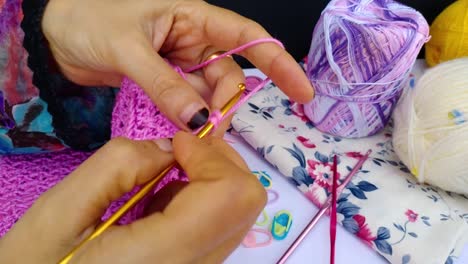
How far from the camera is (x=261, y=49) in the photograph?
0.48 metres

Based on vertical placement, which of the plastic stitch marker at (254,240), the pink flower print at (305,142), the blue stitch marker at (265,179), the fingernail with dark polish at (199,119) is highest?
the fingernail with dark polish at (199,119)

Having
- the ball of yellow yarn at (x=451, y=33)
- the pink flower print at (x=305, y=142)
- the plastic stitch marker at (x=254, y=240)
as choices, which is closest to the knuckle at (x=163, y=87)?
the plastic stitch marker at (x=254, y=240)

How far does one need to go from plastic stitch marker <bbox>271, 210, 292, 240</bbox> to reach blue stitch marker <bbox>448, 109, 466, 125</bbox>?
284mm

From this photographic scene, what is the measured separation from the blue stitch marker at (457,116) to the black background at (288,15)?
345 millimetres

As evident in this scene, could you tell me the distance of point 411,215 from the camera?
22.9 inches

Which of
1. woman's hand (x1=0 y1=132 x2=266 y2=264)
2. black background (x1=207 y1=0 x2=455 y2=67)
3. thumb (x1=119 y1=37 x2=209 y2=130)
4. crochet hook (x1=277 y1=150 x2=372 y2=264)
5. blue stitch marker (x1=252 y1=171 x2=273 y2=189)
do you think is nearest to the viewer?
woman's hand (x1=0 y1=132 x2=266 y2=264)

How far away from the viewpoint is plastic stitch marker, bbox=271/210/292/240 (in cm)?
56

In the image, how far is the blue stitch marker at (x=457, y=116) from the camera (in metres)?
0.62

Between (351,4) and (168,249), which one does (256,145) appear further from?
(168,249)

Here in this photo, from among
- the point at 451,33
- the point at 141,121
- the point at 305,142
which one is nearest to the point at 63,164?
the point at 141,121

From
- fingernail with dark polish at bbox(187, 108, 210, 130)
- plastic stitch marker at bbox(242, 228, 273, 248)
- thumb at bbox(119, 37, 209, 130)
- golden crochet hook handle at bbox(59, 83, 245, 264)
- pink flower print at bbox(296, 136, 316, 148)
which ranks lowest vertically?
plastic stitch marker at bbox(242, 228, 273, 248)

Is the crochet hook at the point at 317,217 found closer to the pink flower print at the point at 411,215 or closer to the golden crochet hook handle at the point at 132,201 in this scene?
the pink flower print at the point at 411,215

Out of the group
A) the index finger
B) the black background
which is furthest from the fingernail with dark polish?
the black background

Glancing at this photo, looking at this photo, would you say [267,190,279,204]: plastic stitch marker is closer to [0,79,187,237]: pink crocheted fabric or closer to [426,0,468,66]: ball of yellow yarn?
[0,79,187,237]: pink crocheted fabric
